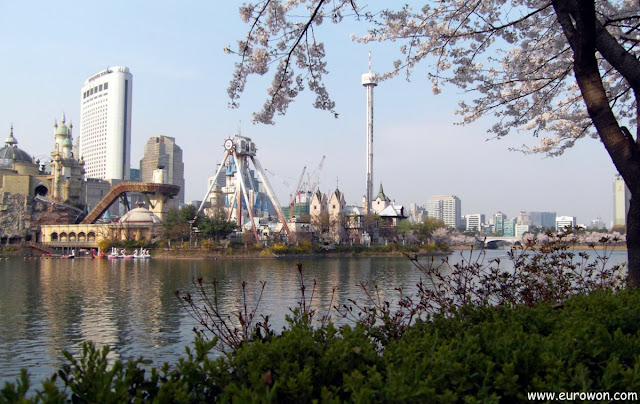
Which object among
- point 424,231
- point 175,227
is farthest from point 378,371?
point 424,231

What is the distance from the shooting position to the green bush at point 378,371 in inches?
131

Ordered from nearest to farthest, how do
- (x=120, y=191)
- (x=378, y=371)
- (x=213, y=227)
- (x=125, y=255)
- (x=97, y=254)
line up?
(x=378, y=371), (x=125, y=255), (x=213, y=227), (x=97, y=254), (x=120, y=191)

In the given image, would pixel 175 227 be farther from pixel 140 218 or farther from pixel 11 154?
pixel 11 154

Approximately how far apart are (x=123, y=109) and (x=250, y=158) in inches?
4200

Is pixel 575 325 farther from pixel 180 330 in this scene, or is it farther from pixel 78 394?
pixel 180 330

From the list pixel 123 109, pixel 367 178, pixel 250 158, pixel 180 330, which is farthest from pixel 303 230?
pixel 123 109

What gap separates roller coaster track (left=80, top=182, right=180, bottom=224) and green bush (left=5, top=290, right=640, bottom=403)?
83097 mm

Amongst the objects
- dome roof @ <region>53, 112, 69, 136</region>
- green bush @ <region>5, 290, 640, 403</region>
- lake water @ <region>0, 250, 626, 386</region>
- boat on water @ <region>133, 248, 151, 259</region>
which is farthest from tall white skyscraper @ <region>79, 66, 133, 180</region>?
green bush @ <region>5, 290, 640, 403</region>

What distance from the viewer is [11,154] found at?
101m

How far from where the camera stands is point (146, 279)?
33375 millimetres

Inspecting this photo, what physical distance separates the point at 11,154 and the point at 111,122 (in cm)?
8496

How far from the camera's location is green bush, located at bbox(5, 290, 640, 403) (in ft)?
10.9

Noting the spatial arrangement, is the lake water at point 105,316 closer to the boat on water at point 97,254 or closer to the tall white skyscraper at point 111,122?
the boat on water at point 97,254

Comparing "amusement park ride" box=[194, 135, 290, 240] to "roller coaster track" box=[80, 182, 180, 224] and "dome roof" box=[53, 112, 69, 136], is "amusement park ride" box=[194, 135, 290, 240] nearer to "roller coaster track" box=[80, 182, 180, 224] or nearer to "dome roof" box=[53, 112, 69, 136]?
"roller coaster track" box=[80, 182, 180, 224]
